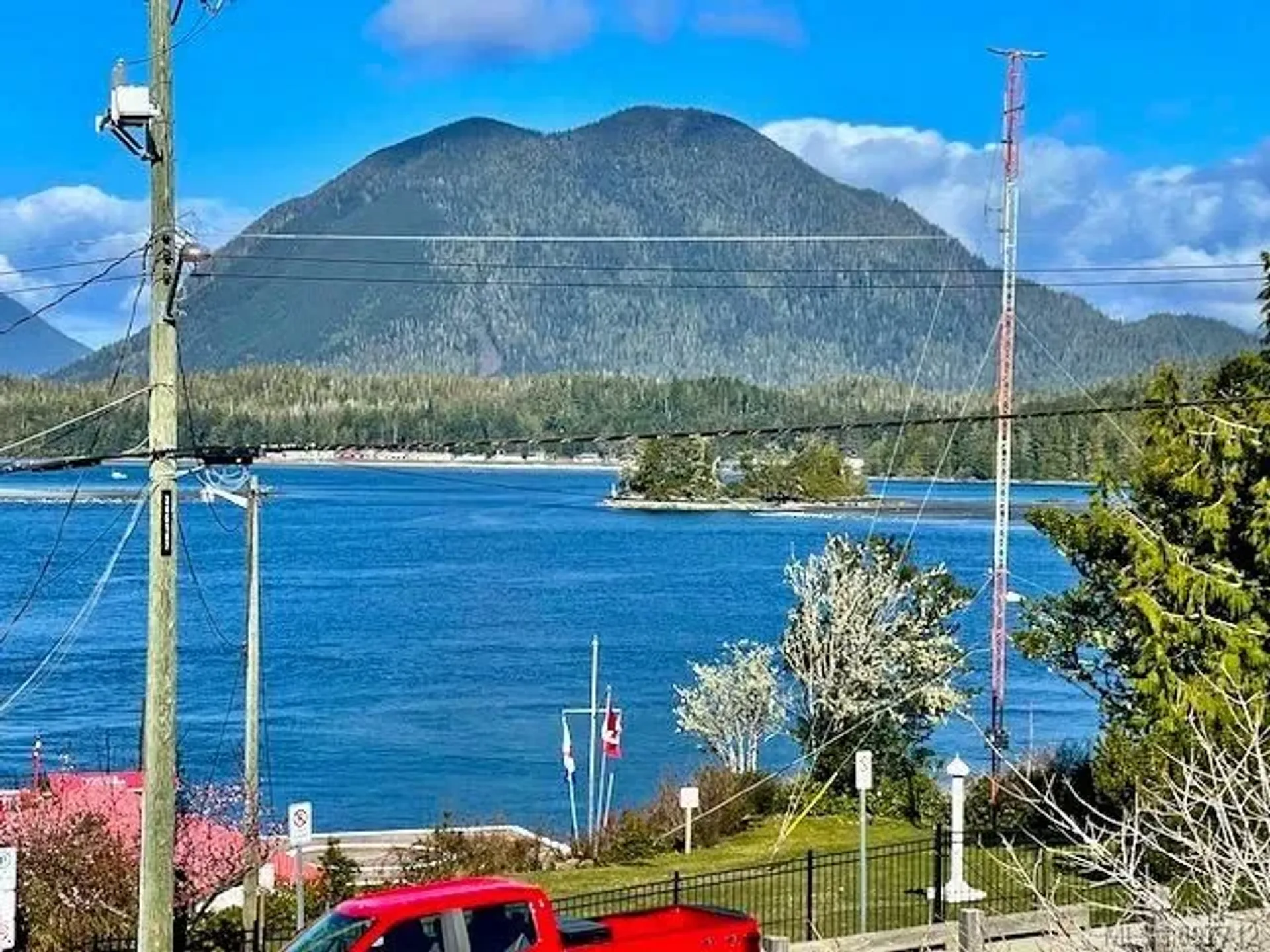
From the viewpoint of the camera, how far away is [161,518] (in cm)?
1400

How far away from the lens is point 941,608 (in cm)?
3850

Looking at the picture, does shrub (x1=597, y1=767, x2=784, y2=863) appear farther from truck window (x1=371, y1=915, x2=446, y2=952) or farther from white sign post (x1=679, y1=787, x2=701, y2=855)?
truck window (x1=371, y1=915, x2=446, y2=952)

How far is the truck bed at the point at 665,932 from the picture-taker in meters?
13.6

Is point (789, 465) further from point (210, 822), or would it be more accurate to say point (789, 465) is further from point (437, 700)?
point (210, 822)

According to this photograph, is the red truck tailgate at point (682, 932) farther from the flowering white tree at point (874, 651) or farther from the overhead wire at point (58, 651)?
the overhead wire at point (58, 651)

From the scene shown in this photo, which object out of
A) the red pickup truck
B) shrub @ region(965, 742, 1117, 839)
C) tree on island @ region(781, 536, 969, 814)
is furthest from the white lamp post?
tree on island @ region(781, 536, 969, 814)

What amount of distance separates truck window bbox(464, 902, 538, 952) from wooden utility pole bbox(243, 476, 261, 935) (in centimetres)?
928

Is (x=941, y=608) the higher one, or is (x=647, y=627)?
(x=941, y=608)

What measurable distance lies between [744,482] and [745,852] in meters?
162

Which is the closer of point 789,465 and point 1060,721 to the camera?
point 1060,721

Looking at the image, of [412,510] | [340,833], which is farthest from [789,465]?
[340,833]

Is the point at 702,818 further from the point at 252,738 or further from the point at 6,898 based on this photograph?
the point at 6,898

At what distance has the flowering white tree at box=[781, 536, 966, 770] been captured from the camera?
3678 centimetres

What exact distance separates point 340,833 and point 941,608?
1554 cm
